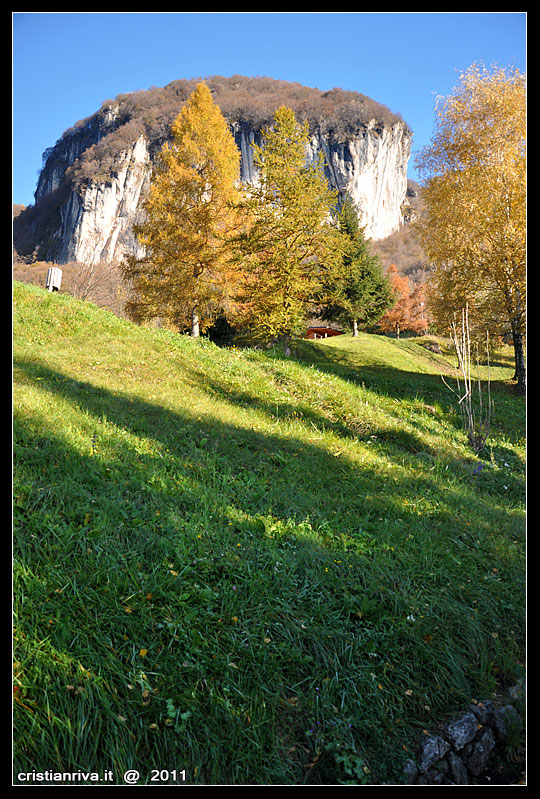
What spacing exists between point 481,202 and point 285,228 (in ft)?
17.6

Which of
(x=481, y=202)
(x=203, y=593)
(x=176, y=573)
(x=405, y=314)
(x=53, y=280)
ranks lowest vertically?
(x=203, y=593)

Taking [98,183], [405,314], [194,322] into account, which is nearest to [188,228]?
[194,322]

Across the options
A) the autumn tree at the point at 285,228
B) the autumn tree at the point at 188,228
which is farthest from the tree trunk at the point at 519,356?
the autumn tree at the point at 188,228

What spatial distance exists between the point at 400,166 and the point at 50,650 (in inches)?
5120

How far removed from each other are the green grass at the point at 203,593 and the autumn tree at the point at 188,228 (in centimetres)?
1132

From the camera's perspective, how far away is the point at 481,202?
10305 mm

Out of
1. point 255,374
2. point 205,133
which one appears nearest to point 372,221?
point 205,133

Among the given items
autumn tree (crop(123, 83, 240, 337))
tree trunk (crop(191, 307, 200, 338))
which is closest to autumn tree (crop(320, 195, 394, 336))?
autumn tree (crop(123, 83, 240, 337))

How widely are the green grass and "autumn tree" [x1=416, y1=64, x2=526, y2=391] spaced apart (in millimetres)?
8643

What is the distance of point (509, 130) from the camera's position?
32.5ft

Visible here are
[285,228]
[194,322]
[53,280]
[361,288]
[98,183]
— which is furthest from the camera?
[361,288]

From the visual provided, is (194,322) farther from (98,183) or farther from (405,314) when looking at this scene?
(405,314)

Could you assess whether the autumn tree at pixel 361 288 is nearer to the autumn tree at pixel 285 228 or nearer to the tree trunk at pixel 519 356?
the autumn tree at pixel 285 228

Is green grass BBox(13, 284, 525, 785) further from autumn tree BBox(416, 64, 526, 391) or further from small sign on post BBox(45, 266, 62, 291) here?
autumn tree BBox(416, 64, 526, 391)
